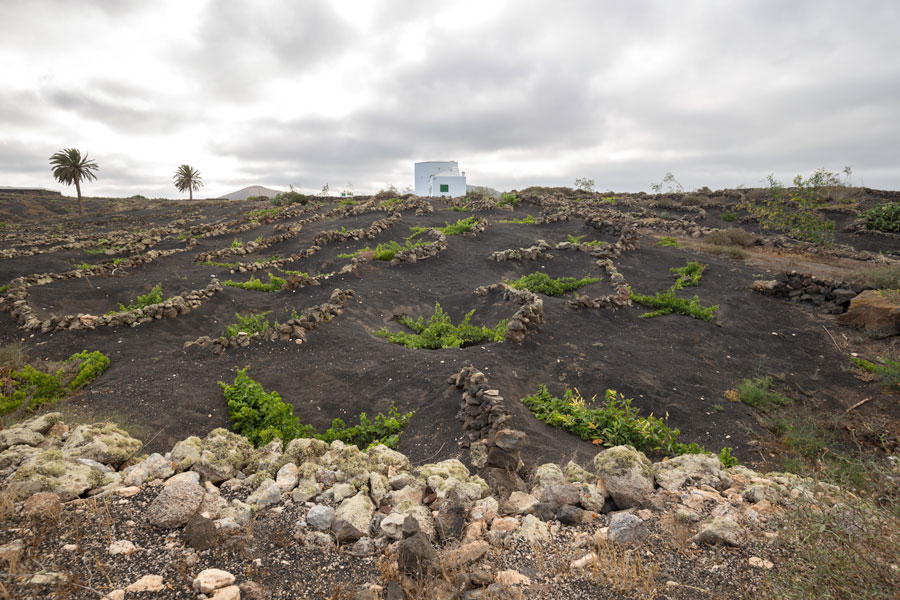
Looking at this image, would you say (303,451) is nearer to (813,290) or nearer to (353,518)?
(353,518)

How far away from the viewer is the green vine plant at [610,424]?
5898mm

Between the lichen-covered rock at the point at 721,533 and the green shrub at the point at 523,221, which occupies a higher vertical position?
the green shrub at the point at 523,221

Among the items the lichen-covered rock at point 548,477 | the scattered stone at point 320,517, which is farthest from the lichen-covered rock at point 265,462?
the lichen-covered rock at point 548,477

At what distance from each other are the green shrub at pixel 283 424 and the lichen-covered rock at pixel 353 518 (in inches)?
77.5

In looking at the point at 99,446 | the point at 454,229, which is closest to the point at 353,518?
the point at 99,446

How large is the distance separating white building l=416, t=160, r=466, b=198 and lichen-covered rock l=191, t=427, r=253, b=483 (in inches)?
2038

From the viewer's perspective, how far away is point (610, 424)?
251 inches

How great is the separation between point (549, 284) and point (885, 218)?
22.9 meters

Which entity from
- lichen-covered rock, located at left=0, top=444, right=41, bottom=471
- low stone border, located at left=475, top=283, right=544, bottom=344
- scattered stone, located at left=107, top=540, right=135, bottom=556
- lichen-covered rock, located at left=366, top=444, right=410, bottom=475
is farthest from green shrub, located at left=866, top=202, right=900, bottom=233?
lichen-covered rock, located at left=0, top=444, right=41, bottom=471

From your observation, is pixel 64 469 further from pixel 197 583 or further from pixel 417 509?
pixel 417 509

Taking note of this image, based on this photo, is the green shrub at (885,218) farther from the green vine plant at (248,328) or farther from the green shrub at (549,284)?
the green vine plant at (248,328)

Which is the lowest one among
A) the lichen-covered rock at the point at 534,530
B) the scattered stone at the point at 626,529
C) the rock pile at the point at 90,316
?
the lichen-covered rock at the point at 534,530

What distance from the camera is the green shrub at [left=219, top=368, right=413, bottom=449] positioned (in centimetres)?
614

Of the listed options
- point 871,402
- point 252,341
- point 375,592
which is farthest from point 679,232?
point 375,592
